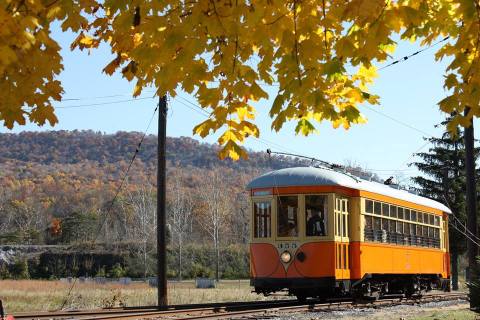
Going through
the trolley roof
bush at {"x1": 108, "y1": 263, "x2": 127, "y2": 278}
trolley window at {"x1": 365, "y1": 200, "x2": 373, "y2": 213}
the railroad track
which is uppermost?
the trolley roof

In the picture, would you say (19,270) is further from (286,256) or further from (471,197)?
(286,256)

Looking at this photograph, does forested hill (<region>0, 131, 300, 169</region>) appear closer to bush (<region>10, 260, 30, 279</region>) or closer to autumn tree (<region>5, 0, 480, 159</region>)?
bush (<region>10, 260, 30, 279</region>)

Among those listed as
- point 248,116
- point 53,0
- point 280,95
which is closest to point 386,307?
point 248,116

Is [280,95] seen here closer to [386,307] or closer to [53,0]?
[53,0]

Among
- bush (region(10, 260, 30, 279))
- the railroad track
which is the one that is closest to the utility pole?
the railroad track

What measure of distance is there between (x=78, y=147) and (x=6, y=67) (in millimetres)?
164366

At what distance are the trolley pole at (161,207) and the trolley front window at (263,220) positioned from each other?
289 centimetres

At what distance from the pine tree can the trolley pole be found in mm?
26517

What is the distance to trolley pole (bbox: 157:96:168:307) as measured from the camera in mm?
17969

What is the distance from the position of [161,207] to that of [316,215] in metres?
4.66

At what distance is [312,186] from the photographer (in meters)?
16.2

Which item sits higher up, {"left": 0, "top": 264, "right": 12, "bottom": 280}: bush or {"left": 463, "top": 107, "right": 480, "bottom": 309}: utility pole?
{"left": 463, "top": 107, "right": 480, "bottom": 309}: utility pole

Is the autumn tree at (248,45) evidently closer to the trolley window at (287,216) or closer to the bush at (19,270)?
the trolley window at (287,216)

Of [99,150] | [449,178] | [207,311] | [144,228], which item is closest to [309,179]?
[207,311]
